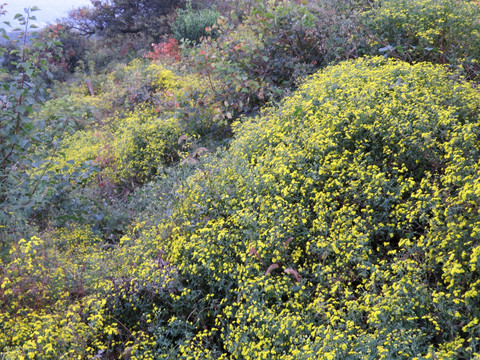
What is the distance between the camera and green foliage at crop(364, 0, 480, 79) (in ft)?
17.7

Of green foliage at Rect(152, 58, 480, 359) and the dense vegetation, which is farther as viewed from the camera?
the dense vegetation

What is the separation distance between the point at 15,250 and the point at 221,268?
1853 mm

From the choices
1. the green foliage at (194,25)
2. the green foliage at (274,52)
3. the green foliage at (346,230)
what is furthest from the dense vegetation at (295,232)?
the green foliage at (194,25)

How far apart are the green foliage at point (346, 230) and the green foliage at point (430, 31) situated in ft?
4.04

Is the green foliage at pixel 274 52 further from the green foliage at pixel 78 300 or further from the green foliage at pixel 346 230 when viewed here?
the green foliage at pixel 78 300

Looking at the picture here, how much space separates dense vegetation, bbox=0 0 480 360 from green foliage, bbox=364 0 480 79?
3 centimetres

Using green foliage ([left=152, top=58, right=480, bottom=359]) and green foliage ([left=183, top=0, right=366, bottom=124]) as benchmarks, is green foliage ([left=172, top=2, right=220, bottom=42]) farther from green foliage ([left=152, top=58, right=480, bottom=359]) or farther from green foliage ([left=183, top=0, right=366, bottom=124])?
green foliage ([left=152, top=58, right=480, bottom=359])

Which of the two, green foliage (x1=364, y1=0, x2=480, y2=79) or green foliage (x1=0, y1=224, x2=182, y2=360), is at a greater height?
green foliage (x1=364, y1=0, x2=480, y2=79)

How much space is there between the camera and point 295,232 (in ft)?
11.3

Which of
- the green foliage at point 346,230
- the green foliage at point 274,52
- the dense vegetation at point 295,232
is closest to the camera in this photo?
the green foliage at point 346,230

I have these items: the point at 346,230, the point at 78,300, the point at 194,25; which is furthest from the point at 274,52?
the point at 194,25

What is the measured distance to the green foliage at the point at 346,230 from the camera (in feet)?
8.35

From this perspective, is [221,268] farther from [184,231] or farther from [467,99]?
Answer: [467,99]

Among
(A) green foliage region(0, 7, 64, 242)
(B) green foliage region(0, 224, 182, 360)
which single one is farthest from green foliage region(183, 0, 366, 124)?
(B) green foliage region(0, 224, 182, 360)
